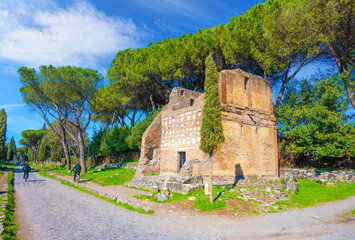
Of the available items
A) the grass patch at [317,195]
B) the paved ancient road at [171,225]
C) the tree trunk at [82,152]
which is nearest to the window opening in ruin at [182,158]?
the paved ancient road at [171,225]

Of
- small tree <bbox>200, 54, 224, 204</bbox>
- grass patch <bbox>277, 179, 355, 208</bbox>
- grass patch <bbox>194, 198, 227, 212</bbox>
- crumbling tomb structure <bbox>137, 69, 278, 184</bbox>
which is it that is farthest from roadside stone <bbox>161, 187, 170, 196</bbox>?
grass patch <bbox>277, 179, 355, 208</bbox>

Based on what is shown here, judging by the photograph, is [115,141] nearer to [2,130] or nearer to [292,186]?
[292,186]

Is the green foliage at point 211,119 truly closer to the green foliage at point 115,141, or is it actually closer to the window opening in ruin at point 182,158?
the window opening in ruin at point 182,158

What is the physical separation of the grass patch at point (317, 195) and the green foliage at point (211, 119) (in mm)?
3596

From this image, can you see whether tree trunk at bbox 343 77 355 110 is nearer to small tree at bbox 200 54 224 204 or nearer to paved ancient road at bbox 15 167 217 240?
small tree at bbox 200 54 224 204

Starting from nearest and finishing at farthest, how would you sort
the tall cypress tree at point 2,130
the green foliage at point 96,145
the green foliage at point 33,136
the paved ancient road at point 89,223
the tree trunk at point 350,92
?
the paved ancient road at point 89,223 < the tree trunk at point 350,92 < the green foliage at point 96,145 < the tall cypress tree at point 2,130 < the green foliage at point 33,136

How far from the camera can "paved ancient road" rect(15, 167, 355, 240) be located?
575 cm

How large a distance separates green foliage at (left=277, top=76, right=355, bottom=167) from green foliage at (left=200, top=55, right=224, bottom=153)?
31.5 feet

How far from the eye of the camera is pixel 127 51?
92.5 ft

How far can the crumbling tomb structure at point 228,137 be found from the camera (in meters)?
12.3

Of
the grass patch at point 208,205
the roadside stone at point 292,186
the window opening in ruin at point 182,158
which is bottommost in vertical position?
the grass patch at point 208,205

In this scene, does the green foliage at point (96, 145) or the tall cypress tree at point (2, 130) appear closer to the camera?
the green foliage at point (96, 145)

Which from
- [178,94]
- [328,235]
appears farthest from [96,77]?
[328,235]

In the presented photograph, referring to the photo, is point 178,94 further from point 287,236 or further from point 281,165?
point 287,236
